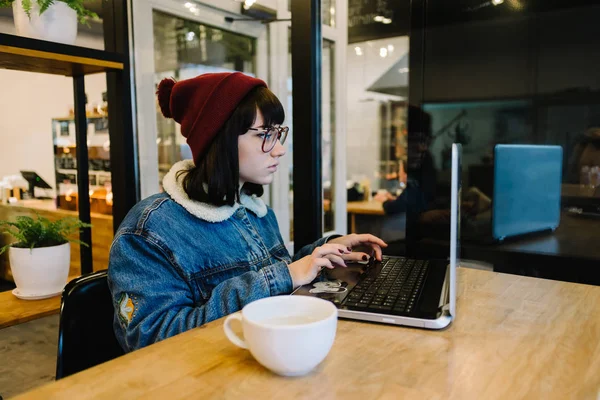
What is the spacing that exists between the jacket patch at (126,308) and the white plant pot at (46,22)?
1.18m

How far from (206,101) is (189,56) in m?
2.15

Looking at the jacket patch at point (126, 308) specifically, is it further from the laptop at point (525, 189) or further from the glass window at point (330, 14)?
the glass window at point (330, 14)

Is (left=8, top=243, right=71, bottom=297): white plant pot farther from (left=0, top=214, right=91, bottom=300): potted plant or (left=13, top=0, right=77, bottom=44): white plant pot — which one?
(left=13, top=0, right=77, bottom=44): white plant pot

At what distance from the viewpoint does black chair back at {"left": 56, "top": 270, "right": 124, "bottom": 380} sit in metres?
0.92

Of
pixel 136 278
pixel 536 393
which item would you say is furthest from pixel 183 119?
pixel 536 393

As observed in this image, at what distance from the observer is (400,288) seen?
91cm

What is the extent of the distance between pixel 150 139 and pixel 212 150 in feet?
4.67

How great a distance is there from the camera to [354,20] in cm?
242

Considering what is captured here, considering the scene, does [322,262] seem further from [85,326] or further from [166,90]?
[166,90]

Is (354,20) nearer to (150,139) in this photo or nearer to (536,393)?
(150,139)

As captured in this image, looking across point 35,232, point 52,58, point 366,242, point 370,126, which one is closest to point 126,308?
point 366,242

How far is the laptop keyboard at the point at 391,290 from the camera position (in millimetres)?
809

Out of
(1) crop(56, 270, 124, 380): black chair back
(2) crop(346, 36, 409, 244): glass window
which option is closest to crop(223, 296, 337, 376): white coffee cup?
(1) crop(56, 270, 124, 380): black chair back

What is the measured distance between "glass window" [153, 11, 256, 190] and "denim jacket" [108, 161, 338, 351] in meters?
1.73
